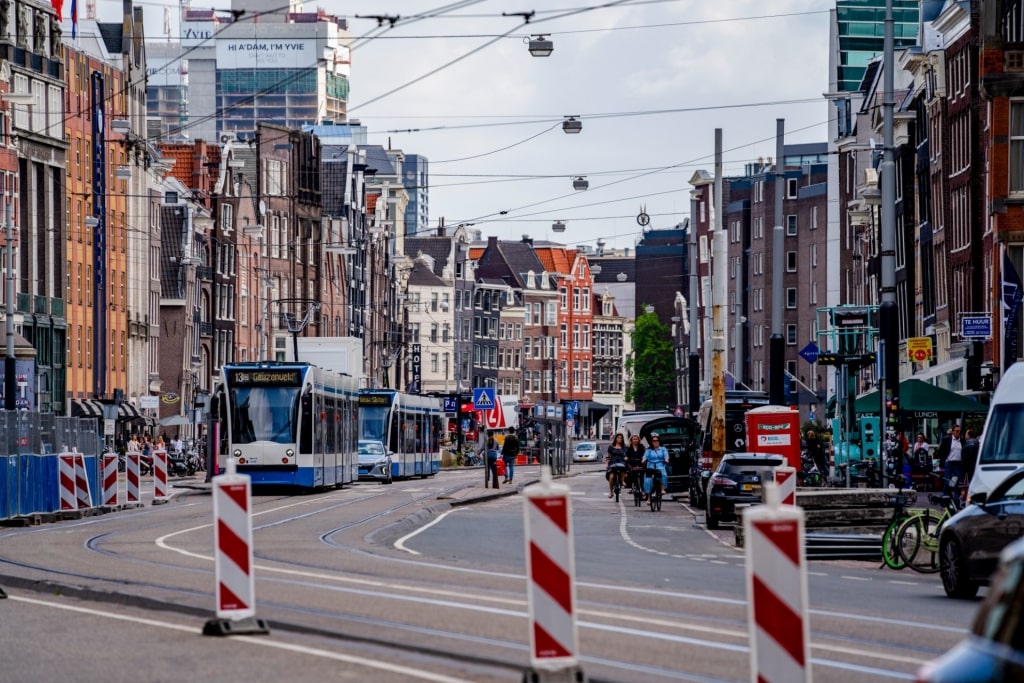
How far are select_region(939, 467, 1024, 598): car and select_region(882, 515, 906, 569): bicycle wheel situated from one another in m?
4.08

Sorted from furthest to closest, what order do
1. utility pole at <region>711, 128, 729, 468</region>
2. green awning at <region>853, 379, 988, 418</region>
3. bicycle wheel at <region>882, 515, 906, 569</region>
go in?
green awning at <region>853, 379, 988, 418</region> < utility pole at <region>711, 128, 729, 468</region> < bicycle wheel at <region>882, 515, 906, 569</region>

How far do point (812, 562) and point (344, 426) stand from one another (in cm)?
2983

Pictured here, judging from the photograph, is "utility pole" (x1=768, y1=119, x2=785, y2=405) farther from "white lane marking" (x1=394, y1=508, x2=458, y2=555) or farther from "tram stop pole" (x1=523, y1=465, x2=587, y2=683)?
"tram stop pole" (x1=523, y1=465, x2=587, y2=683)

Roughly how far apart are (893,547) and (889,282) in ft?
53.2

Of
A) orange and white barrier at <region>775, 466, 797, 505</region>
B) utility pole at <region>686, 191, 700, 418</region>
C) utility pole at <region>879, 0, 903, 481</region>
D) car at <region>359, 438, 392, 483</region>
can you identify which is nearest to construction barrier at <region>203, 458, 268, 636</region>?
orange and white barrier at <region>775, 466, 797, 505</region>

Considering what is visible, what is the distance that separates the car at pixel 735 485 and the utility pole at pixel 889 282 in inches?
99.1

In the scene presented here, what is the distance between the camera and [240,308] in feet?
360

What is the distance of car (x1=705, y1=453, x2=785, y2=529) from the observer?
3447 cm

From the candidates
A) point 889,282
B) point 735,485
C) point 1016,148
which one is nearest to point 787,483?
point 735,485

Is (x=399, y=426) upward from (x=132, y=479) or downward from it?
upward

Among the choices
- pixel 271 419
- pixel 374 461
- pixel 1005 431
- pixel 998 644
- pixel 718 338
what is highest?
pixel 718 338

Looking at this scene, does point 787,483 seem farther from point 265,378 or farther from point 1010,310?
point 265,378

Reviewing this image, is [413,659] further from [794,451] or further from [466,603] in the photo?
[794,451]

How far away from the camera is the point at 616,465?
48875 millimetres
